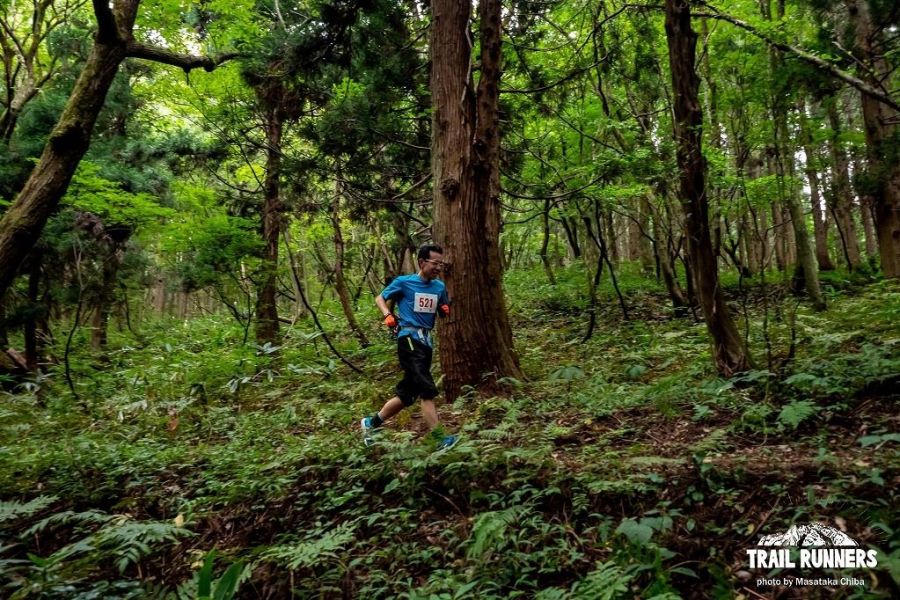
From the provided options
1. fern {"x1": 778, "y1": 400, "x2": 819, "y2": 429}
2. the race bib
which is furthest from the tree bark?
fern {"x1": 778, "y1": 400, "x2": 819, "y2": 429}

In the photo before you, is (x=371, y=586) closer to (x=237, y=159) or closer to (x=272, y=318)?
(x=272, y=318)

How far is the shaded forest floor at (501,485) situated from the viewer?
2732mm

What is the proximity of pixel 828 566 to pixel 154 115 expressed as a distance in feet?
63.0

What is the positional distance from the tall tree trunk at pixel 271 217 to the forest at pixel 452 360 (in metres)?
0.10

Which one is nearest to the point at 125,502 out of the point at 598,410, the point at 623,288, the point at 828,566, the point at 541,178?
the point at 598,410

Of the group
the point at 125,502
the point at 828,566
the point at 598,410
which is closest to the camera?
the point at 828,566

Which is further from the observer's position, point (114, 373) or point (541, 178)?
point (541, 178)

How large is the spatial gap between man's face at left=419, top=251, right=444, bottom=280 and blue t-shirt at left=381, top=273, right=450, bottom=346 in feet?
0.26

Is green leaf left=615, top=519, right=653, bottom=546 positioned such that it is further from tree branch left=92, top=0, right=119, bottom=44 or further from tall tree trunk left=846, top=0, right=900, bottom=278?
tall tree trunk left=846, top=0, right=900, bottom=278

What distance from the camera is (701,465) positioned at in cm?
327

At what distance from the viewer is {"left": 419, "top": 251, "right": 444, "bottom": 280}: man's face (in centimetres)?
539

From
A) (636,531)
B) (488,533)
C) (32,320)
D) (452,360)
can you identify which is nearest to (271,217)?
(32,320)

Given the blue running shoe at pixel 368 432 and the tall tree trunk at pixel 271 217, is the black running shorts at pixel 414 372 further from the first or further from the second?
the tall tree trunk at pixel 271 217

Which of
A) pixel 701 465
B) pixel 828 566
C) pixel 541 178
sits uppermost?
pixel 541 178
